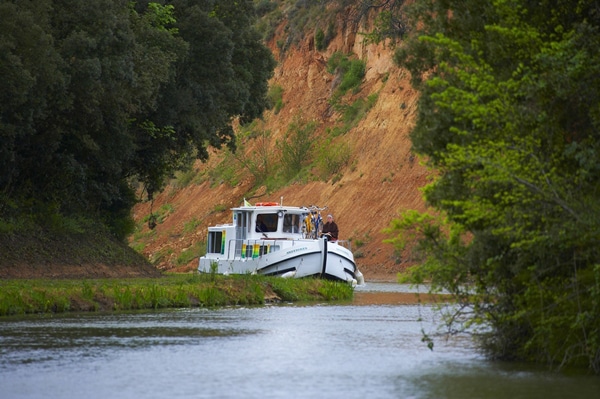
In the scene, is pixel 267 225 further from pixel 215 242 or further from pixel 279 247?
pixel 215 242

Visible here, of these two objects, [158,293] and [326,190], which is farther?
[326,190]

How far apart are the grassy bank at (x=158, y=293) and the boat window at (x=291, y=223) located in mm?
6692

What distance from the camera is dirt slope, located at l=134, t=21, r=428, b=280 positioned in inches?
2472

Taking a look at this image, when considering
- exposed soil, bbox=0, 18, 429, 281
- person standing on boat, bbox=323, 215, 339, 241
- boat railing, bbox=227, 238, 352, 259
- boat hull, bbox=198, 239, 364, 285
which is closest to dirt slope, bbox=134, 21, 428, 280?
exposed soil, bbox=0, 18, 429, 281

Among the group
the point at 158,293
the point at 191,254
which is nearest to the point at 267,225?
the point at 158,293

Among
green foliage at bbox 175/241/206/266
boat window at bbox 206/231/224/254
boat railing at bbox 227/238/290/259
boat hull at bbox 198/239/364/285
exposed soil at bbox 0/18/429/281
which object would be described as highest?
exposed soil at bbox 0/18/429/281

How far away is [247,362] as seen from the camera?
17.8 meters

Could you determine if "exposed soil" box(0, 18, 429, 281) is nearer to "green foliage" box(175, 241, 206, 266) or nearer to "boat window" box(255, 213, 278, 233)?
"green foliage" box(175, 241, 206, 266)

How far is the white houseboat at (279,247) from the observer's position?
134 feet

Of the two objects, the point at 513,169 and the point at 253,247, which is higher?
the point at 253,247

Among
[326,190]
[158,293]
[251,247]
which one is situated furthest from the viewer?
[326,190]

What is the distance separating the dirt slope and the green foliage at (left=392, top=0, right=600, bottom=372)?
34.8m

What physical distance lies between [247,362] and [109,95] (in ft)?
66.0

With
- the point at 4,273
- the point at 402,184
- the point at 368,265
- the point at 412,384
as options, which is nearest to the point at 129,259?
the point at 4,273
